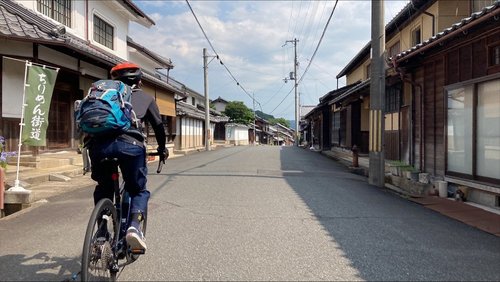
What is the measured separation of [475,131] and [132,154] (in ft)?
24.2

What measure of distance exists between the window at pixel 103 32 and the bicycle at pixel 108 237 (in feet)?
51.8

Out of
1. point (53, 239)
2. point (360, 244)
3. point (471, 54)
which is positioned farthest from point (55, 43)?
point (471, 54)

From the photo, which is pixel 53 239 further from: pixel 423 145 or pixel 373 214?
pixel 423 145

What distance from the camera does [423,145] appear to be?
10766 millimetres

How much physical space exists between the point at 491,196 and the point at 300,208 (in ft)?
12.2

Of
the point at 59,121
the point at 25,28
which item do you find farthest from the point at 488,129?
the point at 59,121

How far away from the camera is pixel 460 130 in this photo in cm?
883

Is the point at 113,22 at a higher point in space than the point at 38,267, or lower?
higher

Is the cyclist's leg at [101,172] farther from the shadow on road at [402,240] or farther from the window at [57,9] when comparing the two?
the window at [57,9]

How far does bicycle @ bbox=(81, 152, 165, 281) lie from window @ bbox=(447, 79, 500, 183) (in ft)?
22.6

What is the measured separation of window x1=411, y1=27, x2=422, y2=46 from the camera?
14670 mm

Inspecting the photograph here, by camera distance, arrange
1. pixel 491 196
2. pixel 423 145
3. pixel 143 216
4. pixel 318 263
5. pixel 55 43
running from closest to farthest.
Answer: pixel 143 216
pixel 318 263
pixel 491 196
pixel 55 43
pixel 423 145

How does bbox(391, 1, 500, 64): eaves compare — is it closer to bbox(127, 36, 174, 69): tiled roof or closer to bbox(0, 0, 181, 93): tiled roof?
bbox(0, 0, 181, 93): tiled roof

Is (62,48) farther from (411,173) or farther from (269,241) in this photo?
(411,173)
